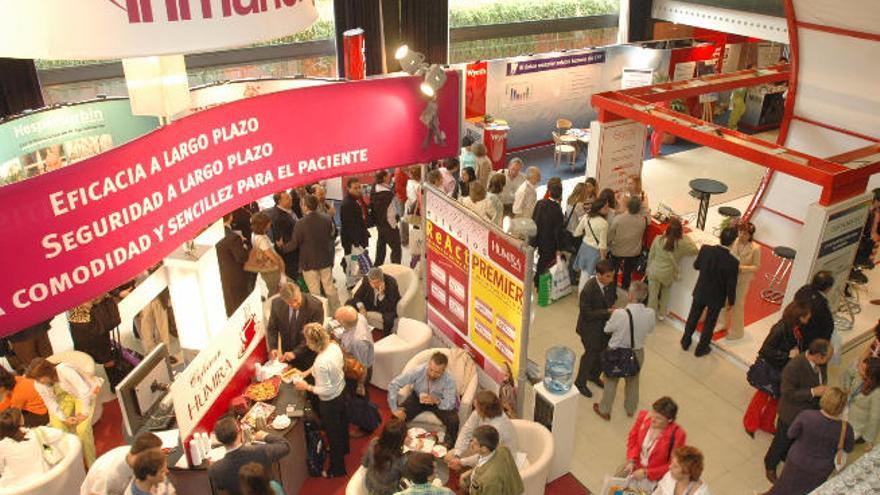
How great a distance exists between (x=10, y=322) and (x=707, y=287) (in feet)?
18.8

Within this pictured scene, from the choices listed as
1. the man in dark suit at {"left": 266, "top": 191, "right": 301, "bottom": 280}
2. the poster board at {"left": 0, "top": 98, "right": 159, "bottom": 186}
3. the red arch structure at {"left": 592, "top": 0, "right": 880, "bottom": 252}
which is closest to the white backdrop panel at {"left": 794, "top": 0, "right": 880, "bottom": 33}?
the red arch structure at {"left": 592, "top": 0, "right": 880, "bottom": 252}

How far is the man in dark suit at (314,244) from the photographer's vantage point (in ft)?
24.1

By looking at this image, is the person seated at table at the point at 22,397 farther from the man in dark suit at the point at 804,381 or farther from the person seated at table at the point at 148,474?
the man in dark suit at the point at 804,381

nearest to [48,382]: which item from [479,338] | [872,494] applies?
[479,338]

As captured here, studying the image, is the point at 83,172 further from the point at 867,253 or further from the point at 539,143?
the point at 539,143

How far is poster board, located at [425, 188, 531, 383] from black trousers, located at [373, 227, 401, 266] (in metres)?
2.09

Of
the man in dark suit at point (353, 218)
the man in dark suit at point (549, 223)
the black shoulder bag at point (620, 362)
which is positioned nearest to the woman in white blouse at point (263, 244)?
the man in dark suit at point (353, 218)

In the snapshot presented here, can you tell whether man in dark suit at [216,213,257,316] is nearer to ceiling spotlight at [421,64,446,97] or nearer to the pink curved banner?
the pink curved banner

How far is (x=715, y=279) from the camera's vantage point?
21.9 feet

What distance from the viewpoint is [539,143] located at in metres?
14.3

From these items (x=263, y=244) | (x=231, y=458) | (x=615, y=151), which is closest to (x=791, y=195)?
(x=615, y=151)

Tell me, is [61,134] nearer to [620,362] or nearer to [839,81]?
[620,362]

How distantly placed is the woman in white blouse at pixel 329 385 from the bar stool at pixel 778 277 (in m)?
5.12

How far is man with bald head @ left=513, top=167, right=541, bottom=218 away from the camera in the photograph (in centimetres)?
845
